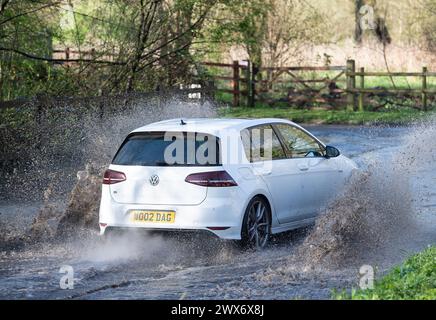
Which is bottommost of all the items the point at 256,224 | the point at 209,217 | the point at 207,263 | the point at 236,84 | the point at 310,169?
the point at 207,263

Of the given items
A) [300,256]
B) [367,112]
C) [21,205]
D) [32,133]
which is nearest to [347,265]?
[300,256]

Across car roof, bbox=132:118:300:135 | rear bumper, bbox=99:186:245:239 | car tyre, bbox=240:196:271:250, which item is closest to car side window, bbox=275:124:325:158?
car roof, bbox=132:118:300:135

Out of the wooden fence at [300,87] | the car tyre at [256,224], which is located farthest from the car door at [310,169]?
the wooden fence at [300,87]

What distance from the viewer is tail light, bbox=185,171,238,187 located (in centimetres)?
1092

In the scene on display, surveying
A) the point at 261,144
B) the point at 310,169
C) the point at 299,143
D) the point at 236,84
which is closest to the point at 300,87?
the point at 236,84

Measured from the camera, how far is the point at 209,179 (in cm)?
1093

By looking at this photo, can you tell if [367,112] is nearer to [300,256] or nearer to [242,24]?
[242,24]

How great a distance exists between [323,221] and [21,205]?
20.2 ft

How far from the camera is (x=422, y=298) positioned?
758 centimetres

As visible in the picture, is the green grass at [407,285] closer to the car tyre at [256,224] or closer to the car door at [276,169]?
the car tyre at [256,224]

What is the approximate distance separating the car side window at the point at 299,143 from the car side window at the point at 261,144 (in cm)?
24

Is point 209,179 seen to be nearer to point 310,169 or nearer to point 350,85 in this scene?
point 310,169

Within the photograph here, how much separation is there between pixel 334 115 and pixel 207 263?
73.0 feet
